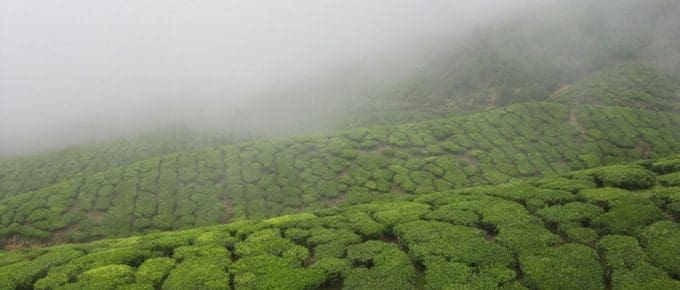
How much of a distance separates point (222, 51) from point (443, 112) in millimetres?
42891

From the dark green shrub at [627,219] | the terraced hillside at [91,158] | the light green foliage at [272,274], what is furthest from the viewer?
the terraced hillside at [91,158]

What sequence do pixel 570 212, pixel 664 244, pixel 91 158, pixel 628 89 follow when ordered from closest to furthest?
pixel 664 244, pixel 570 212, pixel 628 89, pixel 91 158

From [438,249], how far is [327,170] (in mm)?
16021

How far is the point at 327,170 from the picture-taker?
104 feet

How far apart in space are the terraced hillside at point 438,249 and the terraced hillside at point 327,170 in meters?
7.54

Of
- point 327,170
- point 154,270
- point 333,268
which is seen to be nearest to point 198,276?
point 154,270

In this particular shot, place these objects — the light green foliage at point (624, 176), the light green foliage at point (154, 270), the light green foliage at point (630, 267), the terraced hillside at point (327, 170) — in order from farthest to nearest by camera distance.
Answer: the terraced hillside at point (327, 170), the light green foliage at point (624, 176), the light green foliage at point (154, 270), the light green foliage at point (630, 267)

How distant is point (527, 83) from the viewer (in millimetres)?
45062

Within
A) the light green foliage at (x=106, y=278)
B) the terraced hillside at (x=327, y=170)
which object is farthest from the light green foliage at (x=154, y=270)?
the terraced hillside at (x=327, y=170)

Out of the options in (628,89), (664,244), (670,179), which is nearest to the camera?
(664,244)

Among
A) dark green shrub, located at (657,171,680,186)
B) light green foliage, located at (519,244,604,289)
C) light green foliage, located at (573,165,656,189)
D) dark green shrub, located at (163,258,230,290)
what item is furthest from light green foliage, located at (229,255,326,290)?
dark green shrub, located at (657,171,680,186)

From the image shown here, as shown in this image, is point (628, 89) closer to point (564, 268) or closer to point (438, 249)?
point (564, 268)

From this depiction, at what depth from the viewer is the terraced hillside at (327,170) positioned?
28.2 metres

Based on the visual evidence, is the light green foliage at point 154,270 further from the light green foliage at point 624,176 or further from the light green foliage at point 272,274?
the light green foliage at point 624,176
